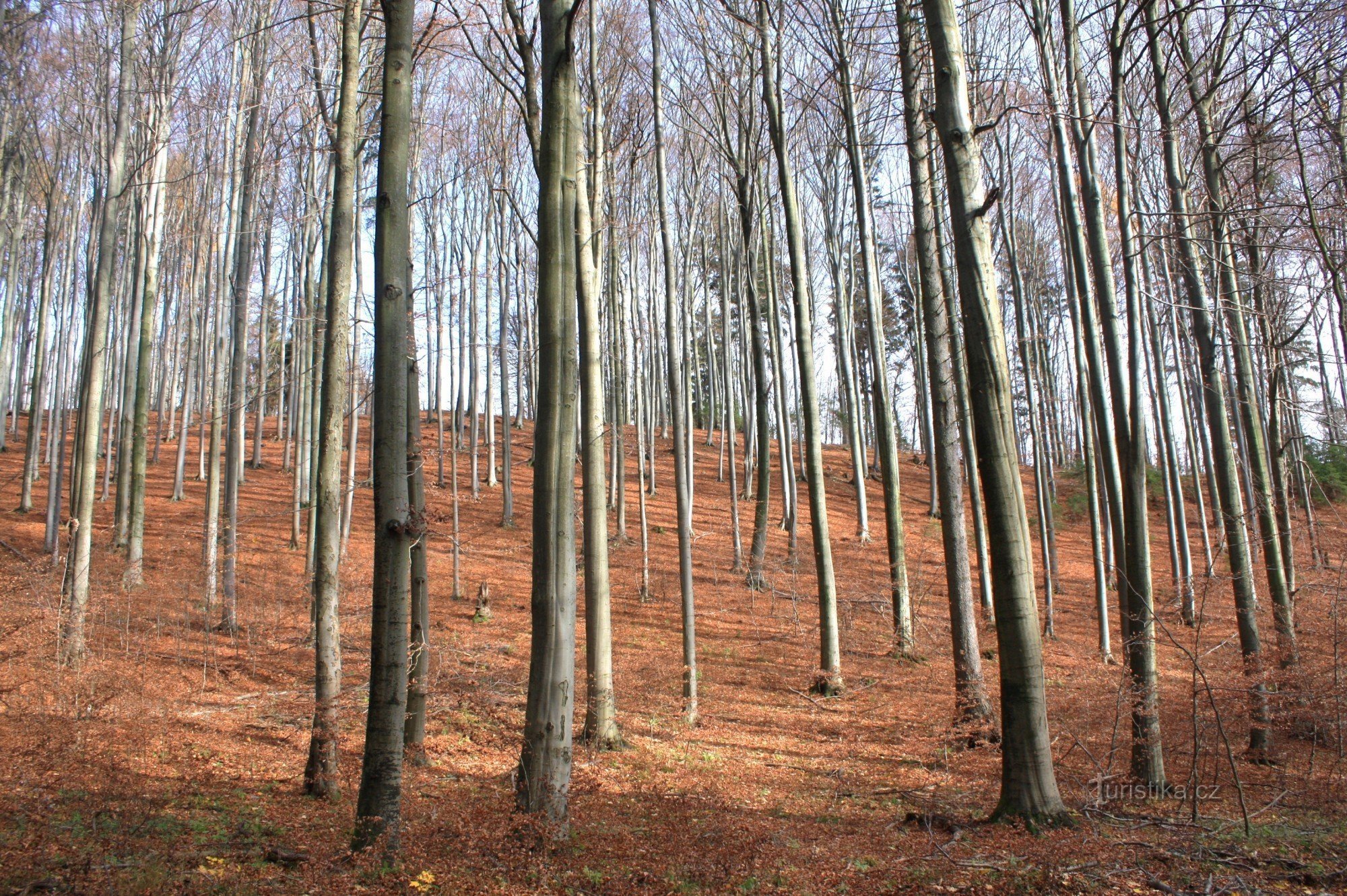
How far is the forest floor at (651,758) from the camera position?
4.46 m

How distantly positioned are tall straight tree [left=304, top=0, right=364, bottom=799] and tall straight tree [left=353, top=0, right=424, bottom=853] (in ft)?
7.19

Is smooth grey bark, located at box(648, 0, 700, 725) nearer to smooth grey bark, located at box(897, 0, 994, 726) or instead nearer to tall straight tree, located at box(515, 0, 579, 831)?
smooth grey bark, located at box(897, 0, 994, 726)

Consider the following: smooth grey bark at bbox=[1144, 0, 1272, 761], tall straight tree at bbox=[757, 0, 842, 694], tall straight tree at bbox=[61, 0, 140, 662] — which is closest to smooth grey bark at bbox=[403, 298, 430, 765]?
tall straight tree at bbox=[61, 0, 140, 662]

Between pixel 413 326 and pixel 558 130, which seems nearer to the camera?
pixel 558 130

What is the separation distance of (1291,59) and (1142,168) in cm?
676

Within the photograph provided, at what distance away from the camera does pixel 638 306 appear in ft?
84.6

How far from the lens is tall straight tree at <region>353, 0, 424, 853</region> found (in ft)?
14.6

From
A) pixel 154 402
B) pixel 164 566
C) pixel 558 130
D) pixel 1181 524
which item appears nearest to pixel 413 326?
pixel 558 130

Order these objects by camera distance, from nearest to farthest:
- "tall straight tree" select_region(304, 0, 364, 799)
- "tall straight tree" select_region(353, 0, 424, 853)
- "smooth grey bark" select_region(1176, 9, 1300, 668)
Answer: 1. "tall straight tree" select_region(353, 0, 424, 853)
2. "tall straight tree" select_region(304, 0, 364, 799)
3. "smooth grey bark" select_region(1176, 9, 1300, 668)

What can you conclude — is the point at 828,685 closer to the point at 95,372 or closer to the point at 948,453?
the point at 948,453

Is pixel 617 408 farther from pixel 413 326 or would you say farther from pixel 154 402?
pixel 154 402

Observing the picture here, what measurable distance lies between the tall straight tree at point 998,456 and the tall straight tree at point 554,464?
2709mm

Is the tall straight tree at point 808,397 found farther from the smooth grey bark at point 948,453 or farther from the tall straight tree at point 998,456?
the tall straight tree at point 998,456

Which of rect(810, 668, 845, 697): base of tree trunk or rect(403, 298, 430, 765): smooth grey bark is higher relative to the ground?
rect(403, 298, 430, 765): smooth grey bark
